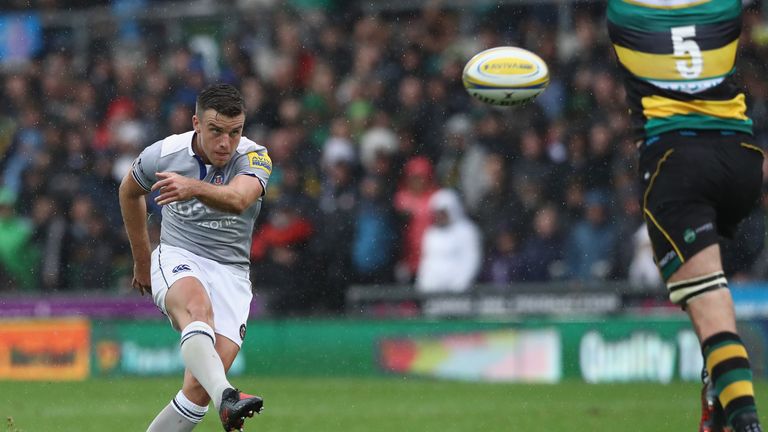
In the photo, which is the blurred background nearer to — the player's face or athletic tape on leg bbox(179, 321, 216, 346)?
the player's face

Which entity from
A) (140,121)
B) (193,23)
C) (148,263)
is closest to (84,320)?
(140,121)

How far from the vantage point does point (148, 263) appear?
7.25 meters

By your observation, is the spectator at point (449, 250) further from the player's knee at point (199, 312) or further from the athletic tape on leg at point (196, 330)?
the athletic tape on leg at point (196, 330)

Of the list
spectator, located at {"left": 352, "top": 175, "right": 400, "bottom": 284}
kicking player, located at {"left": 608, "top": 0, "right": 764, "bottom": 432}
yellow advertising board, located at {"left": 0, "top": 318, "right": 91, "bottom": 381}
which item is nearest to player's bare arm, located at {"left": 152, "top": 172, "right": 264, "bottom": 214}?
kicking player, located at {"left": 608, "top": 0, "right": 764, "bottom": 432}

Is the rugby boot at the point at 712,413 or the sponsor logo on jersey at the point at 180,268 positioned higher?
the sponsor logo on jersey at the point at 180,268

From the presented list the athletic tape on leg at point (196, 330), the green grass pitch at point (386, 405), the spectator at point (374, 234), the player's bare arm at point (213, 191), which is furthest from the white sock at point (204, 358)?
the spectator at point (374, 234)

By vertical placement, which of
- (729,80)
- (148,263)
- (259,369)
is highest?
(729,80)

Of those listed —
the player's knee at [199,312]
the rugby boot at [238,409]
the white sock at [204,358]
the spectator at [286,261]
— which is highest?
the player's knee at [199,312]

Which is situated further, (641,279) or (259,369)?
(259,369)

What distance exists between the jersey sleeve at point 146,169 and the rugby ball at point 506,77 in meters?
2.08

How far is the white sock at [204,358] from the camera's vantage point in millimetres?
6297

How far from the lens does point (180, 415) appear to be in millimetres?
6695

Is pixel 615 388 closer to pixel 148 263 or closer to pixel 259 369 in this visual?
pixel 259 369

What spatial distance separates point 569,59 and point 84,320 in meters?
6.13
